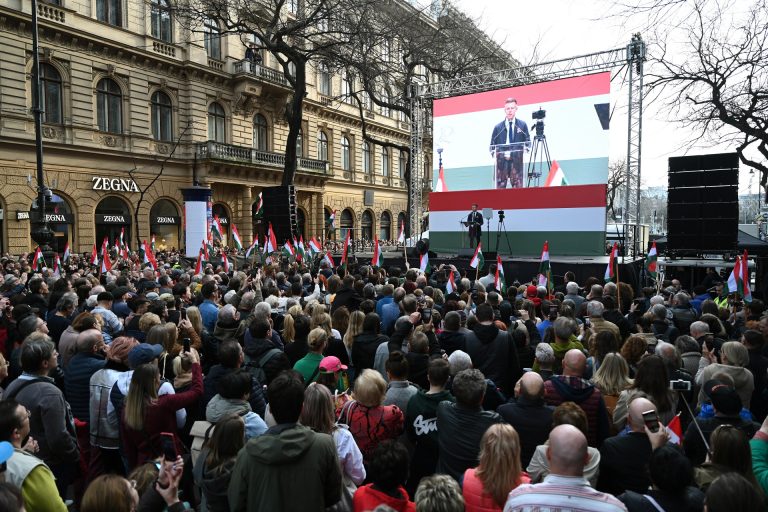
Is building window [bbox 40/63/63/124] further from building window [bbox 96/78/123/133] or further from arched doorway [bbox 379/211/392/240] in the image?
arched doorway [bbox 379/211/392/240]

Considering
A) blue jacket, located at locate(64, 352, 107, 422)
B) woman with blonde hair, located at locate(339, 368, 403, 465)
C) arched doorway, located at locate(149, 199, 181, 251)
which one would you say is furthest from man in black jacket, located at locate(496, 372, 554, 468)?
arched doorway, located at locate(149, 199, 181, 251)

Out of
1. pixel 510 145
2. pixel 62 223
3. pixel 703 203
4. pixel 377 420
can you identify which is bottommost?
pixel 377 420

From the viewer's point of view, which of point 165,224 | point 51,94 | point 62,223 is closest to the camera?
point 51,94

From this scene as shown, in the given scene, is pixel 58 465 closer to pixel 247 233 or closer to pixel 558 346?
pixel 558 346

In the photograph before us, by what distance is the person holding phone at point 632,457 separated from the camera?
3.00 meters

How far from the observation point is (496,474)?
265 cm

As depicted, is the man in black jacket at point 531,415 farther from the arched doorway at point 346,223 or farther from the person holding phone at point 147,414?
the arched doorway at point 346,223

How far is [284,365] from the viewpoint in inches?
177

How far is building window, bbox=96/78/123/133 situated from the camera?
24844 mm

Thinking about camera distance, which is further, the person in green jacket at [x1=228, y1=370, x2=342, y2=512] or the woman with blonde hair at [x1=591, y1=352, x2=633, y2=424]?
the woman with blonde hair at [x1=591, y1=352, x2=633, y2=424]

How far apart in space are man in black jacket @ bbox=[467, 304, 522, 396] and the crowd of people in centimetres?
2

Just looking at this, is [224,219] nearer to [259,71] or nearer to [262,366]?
[259,71]

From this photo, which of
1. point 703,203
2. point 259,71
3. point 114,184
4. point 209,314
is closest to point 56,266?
point 209,314

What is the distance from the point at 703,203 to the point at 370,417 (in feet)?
42.4
